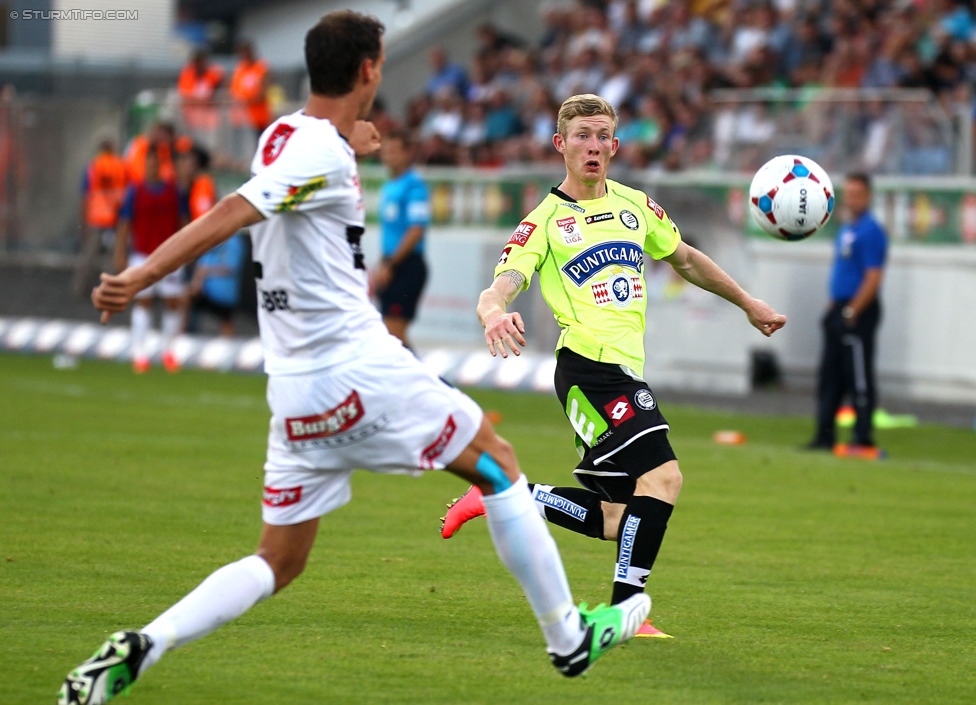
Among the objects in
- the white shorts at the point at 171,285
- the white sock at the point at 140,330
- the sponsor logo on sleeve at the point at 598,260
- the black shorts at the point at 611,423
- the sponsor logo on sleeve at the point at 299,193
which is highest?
the sponsor logo on sleeve at the point at 299,193

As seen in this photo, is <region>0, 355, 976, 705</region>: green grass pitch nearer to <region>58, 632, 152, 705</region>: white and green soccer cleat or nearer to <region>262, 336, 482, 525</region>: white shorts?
<region>58, 632, 152, 705</region>: white and green soccer cleat

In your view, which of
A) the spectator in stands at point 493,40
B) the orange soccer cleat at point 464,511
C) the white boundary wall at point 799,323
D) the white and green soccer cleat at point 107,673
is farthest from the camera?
the spectator in stands at point 493,40

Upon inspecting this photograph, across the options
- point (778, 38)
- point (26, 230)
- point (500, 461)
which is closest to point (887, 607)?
point (500, 461)

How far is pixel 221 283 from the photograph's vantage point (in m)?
21.5

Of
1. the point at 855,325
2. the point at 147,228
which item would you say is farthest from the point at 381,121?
the point at 855,325

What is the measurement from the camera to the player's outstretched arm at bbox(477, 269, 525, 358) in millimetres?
5895

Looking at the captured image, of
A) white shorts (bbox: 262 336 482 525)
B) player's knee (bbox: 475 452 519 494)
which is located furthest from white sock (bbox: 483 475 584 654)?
white shorts (bbox: 262 336 482 525)

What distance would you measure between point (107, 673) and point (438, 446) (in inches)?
49.4

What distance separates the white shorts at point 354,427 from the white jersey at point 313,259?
7 centimetres

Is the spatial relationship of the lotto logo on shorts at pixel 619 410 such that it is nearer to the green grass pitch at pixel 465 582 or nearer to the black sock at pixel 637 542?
the black sock at pixel 637 542

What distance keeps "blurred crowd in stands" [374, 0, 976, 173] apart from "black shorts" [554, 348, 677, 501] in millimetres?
11048

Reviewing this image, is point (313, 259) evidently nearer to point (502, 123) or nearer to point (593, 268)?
point (593, 268)

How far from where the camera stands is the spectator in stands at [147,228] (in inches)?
733

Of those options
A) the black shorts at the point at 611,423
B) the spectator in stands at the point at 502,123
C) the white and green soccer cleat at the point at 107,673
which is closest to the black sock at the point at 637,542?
the black shorts at the point at 611,423
